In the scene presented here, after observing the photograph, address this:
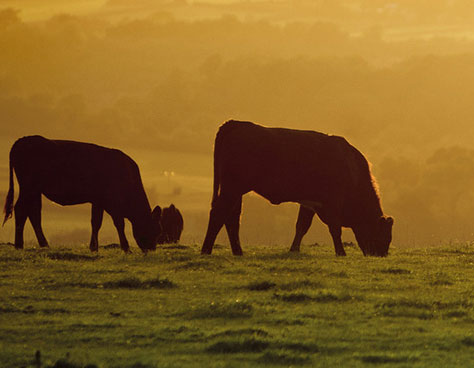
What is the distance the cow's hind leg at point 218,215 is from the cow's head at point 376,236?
3.94 metres

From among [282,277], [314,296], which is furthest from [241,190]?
[314,296]

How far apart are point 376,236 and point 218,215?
4436mm

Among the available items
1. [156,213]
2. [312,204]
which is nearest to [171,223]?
[156,213]

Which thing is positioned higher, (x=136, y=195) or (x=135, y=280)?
(x=136, y=195)

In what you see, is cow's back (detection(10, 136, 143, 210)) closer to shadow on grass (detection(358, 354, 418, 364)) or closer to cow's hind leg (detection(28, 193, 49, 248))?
cow's hind leg (detection(28, 193, 49, 248))

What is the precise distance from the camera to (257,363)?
1080 cm

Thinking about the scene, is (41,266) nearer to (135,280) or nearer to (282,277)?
(135,280)

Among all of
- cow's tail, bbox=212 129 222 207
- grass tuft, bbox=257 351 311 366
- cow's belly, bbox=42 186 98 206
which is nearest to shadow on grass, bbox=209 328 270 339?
grass tuft, bbox=257 351 311 366

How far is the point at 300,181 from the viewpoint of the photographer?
76.8 feet

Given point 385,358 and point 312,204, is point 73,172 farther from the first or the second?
point 385,358

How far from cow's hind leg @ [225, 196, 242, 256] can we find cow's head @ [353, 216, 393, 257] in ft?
11.2

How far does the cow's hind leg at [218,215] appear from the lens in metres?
22.6

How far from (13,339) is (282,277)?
258 inches

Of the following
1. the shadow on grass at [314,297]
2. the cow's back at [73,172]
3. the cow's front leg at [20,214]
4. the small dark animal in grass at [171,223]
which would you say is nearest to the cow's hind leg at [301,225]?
the cow's back at [73,172]
